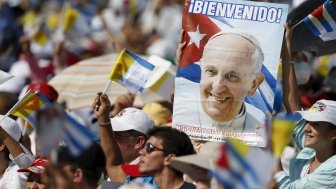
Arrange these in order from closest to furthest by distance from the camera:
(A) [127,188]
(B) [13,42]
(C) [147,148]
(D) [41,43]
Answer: (A) [127,188] → (C) [147,148] → (D) [41,43] → (B) [13,42]

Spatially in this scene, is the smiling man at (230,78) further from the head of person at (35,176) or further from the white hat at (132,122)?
the head of person at (35,176)

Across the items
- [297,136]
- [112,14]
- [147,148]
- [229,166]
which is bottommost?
[112,14]

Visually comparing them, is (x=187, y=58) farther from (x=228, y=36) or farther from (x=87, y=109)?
(x=87, y=109)

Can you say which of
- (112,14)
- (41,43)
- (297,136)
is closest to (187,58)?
(297,136)

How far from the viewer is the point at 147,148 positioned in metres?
7.61

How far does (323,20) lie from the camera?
9.02m

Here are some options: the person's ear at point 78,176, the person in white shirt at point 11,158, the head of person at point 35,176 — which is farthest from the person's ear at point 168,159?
the person in white shirt at point 11,158

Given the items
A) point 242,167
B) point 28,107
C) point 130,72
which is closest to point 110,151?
point 130,72

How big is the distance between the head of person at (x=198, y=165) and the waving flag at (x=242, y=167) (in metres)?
1.01

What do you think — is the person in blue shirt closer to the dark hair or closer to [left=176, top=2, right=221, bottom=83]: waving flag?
[left=176, top=2, right=221, bottom=83]: waving flag

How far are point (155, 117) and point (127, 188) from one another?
423 cm

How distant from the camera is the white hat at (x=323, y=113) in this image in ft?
27.7

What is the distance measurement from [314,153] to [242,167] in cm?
280

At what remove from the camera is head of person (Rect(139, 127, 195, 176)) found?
24.7ft
